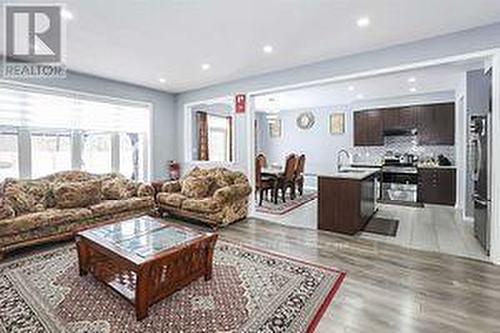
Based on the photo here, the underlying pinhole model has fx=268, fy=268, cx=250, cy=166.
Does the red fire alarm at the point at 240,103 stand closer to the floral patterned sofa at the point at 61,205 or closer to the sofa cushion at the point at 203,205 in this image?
the sofa cushion at the point at 203,205

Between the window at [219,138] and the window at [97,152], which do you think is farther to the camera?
the window at [219,138]

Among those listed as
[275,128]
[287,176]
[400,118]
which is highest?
[275,128]

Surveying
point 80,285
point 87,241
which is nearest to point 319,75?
point 87,241

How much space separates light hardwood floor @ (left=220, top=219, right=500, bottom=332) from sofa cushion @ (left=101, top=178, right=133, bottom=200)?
2313 mm

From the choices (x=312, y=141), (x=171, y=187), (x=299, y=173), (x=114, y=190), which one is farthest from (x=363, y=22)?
(x=312, y=141)

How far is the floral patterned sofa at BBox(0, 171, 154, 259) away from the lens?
345 cm

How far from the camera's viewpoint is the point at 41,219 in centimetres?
359

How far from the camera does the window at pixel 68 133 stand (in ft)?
14.3

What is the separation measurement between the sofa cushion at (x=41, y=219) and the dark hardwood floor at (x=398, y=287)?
0.37m

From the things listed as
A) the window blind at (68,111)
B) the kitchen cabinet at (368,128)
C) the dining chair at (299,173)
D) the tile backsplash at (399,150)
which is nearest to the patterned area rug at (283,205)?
the dining chair at (299,173)

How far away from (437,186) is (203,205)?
560 cm

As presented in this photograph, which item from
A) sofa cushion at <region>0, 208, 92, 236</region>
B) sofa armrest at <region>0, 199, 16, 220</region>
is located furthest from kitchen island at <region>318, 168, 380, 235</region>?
sofa armrest at <region>0, 199, 16, 220</region>

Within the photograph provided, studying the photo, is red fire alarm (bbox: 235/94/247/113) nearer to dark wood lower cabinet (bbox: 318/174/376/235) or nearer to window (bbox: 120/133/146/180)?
dark wood lower cabinet (bbox: 318/174/376/235)

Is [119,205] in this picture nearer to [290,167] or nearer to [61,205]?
[61,205]
